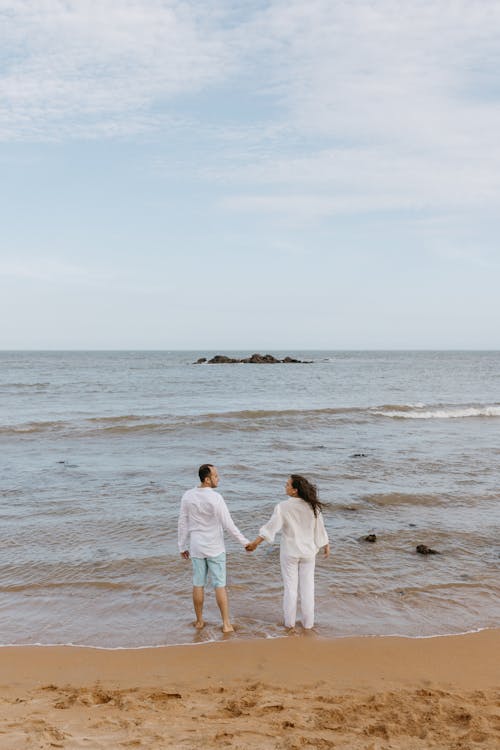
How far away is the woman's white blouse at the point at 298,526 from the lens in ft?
20.2

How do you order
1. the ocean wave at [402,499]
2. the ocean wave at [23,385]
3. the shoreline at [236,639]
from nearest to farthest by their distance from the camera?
the shoreline at [236,639]
the ocean wave at [402,499]
the ocean wave at [23,385]

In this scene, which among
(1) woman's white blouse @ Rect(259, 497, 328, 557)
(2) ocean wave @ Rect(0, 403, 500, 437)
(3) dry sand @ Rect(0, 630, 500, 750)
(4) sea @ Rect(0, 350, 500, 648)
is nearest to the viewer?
(3) dry sand @ Rect(0, 630, 500, 750)

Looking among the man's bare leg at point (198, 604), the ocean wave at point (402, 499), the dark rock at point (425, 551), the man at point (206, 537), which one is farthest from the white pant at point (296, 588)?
the ocean wave at point (402, 499)

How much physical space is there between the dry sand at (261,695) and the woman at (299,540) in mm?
344

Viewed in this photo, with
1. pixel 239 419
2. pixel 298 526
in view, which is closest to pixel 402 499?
pixel 298 526

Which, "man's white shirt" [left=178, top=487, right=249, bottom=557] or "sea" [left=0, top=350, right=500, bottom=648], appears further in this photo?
"sea" [left=0, top=350, right=500, bottom=648]

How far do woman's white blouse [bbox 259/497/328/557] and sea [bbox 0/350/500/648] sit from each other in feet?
2.82

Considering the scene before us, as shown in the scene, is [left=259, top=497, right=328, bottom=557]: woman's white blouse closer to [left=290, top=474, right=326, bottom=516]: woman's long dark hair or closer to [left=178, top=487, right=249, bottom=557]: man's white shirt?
[left=290, top=474, right=326, bottom=516]: woman's long dark hair

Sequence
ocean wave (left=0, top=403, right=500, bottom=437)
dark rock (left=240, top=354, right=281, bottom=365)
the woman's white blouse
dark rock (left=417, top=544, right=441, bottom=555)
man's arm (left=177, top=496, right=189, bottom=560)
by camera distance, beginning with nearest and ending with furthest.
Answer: the woman's white blouse, man's arm (left=177, top=496, right=189, bottom=560), dark rock (left=417, top=544, right=441, bottom=555), ocean wave (left=0, top=403, right=500, bottom=437), dark rock (left=240, top=354, right=281, bottom=365)

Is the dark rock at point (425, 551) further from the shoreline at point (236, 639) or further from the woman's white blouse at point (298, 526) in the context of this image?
the woman's white blouse at point (298, 526)

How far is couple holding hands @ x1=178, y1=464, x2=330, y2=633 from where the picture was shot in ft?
20.2

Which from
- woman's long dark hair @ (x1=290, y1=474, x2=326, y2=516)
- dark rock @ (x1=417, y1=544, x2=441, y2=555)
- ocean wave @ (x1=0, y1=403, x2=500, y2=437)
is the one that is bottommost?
dark rock @ (x1=417, y1=544, x2=441, y2=555)

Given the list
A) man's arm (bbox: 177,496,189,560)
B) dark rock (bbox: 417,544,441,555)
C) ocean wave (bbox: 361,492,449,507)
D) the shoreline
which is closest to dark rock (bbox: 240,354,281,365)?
ocean wave (bbox: 361,492,449,507)

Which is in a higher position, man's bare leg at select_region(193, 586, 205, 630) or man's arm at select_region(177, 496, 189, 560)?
man's arm at select_region(177, 496, 189, 560)
